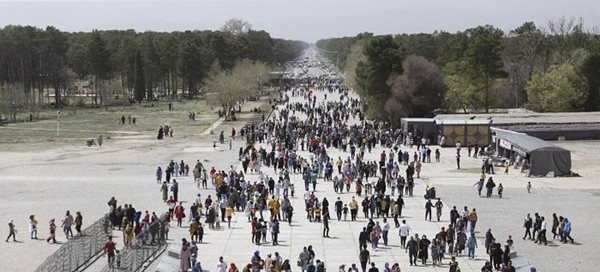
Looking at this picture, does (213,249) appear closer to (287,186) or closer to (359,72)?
(287,186)

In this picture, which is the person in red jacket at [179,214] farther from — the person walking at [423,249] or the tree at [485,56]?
the tree at [485,56]

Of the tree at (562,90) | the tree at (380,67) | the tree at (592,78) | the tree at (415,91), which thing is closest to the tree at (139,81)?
the tree at (380,67)

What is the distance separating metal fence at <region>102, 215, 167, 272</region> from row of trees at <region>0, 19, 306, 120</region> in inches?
2729

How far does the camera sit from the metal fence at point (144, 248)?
21.4 m

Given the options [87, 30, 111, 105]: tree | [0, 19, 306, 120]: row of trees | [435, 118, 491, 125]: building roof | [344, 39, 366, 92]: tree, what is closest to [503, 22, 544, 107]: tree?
[344, 39, 366, 92]: tree

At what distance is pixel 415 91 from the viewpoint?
210 feet

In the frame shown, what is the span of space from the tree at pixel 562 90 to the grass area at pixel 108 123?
28164mm

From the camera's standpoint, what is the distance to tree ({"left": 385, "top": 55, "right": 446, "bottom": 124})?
6357cm

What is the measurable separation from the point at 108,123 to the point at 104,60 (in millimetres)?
33835

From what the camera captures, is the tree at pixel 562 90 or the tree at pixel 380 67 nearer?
the tree at pixel 380 67

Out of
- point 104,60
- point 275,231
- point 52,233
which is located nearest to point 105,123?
point 104,60

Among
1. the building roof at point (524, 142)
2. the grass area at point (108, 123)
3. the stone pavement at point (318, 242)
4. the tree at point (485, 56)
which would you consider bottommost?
the stone pavement at point (318, 242)

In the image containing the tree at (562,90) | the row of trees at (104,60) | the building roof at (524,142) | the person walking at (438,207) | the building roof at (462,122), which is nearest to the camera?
the person walking at (438,207)

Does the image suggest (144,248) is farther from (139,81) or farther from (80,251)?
(139,81)
